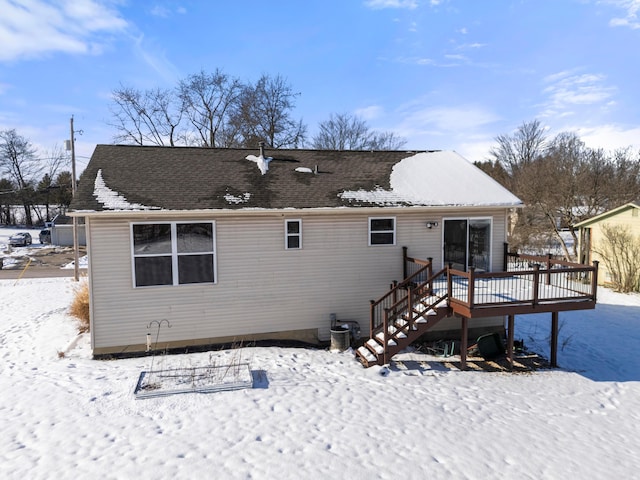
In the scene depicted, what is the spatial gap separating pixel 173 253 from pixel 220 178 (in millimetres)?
2565

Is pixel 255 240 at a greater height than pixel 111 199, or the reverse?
pixel 111 199

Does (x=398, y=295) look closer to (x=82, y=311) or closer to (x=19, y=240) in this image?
(x=82, y=311)

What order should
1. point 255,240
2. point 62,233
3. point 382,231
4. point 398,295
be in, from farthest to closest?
point 62,233 → point 398,295 → point 382,231 → point 255,240

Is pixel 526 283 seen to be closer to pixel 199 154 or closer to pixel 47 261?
pixel 199 154

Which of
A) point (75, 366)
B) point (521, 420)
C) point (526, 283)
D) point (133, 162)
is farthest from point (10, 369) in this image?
point (526, 283)

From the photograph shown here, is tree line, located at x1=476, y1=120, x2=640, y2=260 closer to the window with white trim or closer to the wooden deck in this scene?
the wooden deck

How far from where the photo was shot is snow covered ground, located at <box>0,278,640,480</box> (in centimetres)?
486

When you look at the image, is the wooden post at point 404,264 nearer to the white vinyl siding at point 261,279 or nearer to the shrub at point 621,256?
the white vinyl siding at point 261,279

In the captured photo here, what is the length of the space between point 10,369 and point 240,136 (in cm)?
2765

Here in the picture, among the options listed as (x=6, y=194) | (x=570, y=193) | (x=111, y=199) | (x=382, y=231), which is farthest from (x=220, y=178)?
(x=6, y=194)

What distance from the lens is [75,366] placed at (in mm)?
8266

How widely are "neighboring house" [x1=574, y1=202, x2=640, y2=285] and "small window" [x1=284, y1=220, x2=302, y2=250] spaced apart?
650 inches

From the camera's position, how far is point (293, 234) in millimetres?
9914

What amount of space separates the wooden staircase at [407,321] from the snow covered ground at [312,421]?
0.41 metres
